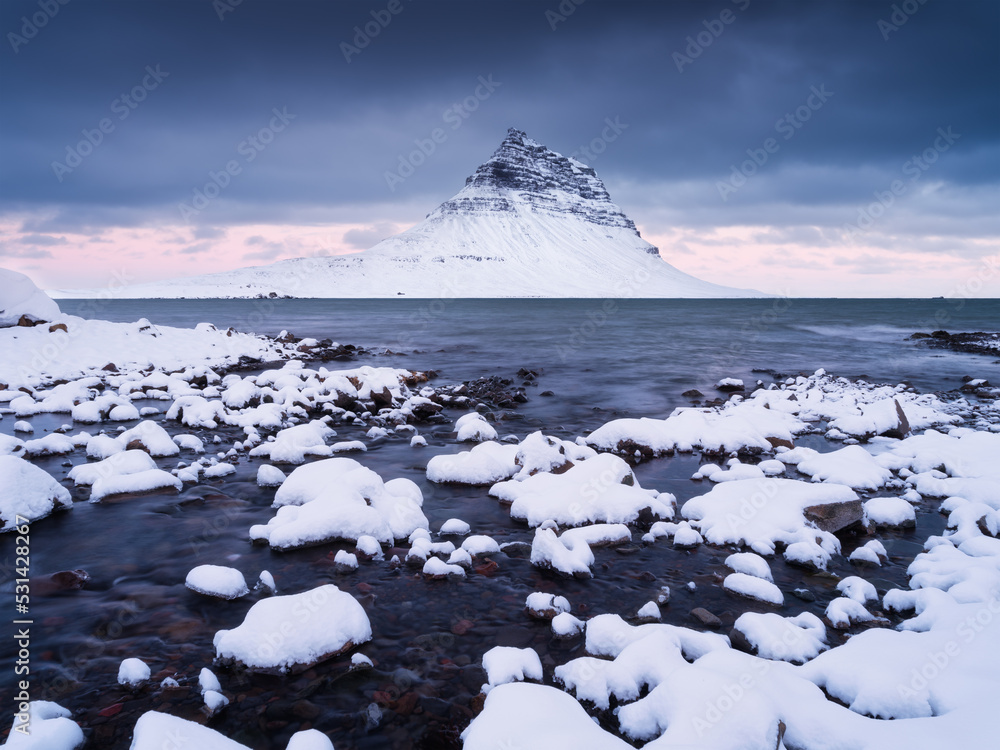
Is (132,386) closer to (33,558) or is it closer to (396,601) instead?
(33,558)

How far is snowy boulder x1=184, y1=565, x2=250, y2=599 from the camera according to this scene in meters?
5.57

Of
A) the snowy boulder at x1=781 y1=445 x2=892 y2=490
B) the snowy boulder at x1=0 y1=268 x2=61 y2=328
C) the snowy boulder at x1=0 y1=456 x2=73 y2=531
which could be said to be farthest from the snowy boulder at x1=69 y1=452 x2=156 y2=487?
the snowy boulder at x1=0 y1=268 x2=61 y2=328

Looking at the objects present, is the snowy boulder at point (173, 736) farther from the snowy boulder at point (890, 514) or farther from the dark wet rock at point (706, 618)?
the snowy boulder at point (890, 514)

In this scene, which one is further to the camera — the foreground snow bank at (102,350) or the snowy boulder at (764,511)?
the foreground snow bank at (102,350)

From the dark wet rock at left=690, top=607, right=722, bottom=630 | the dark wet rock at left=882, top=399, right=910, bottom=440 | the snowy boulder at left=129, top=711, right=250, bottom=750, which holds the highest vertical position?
the dark wet rock at left=882, top=399, right=910, bottom=440

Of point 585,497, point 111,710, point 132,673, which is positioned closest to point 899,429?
point 585,497

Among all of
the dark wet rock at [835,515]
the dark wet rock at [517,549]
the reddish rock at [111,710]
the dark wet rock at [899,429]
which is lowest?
the reddish rock at [111,710]

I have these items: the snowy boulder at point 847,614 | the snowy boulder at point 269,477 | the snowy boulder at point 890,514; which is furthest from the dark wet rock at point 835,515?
the snowy boulder at point 269,477

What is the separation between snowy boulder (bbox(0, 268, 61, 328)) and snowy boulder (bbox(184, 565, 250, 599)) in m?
21.8

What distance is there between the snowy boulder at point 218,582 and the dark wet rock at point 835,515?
283 inches

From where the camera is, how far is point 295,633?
462cm

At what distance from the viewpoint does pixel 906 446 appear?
11.1m

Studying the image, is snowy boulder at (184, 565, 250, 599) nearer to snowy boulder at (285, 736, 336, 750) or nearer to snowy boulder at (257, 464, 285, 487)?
snowy boulder at (285, 736, 336, 750)

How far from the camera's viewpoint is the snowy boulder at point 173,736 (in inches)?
127
